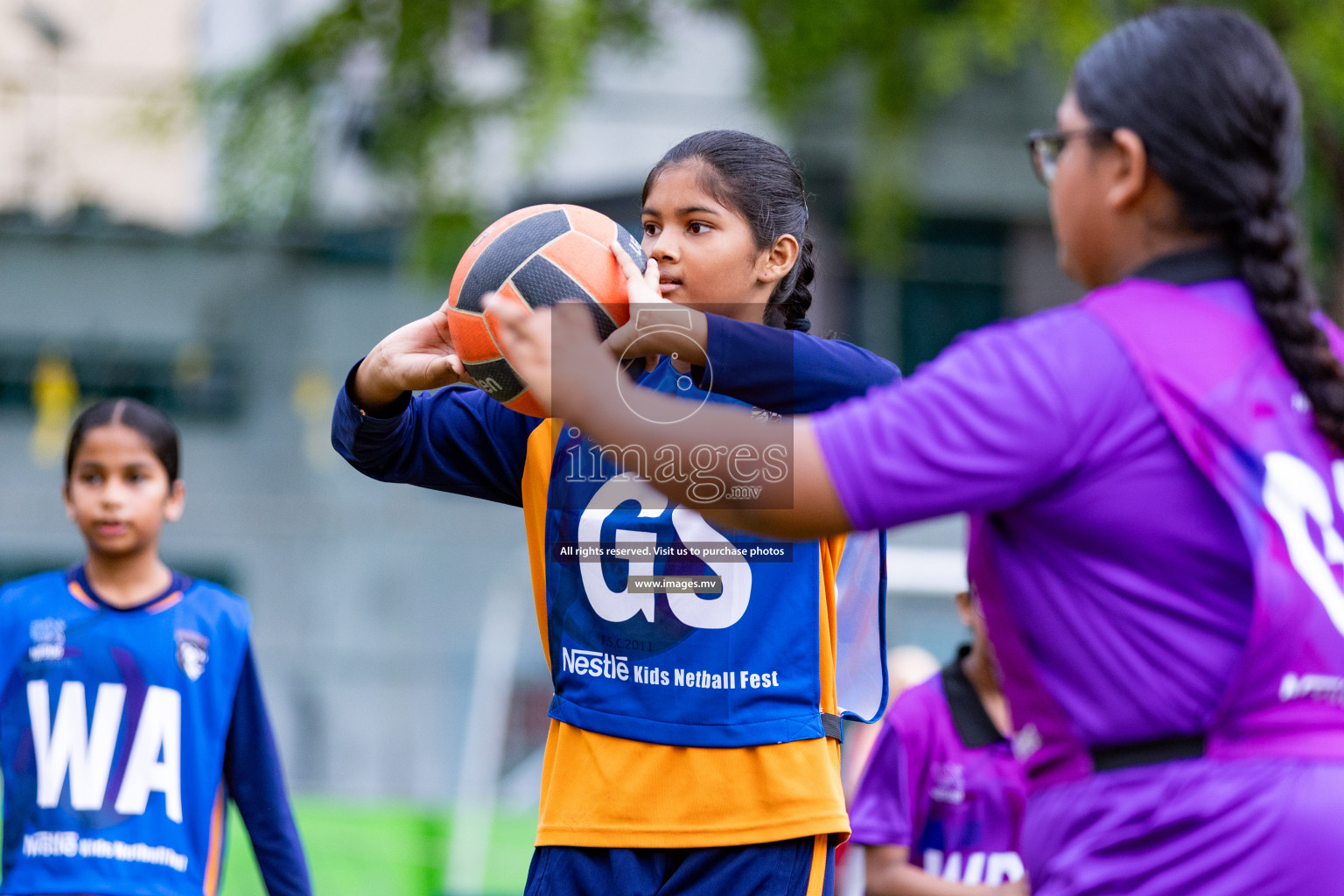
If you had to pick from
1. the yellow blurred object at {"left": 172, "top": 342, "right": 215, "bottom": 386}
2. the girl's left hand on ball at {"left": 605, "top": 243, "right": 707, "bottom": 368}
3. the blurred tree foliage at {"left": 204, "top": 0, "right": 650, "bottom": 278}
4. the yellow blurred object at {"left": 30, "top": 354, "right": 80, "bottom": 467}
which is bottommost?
the girl's left hand on ball at {"left": 605, "top": 243, "right": 707, "bottom": 368}

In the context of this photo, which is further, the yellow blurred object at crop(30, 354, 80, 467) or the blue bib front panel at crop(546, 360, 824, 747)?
the yellow blurred object at crop(30, 354, 80, 467)

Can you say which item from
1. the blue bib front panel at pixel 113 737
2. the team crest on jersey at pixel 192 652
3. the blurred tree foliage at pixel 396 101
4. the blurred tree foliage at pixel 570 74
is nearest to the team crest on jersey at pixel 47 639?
the blue bib front panel at pixel 113 737

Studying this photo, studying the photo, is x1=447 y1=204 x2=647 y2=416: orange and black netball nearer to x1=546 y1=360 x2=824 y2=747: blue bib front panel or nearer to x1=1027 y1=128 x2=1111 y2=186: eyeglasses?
x1=546 y1=360 x2=824 y2=747: blue bib front panel

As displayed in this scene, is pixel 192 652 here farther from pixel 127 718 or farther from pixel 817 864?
pixel 817 864

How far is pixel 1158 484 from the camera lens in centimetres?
165

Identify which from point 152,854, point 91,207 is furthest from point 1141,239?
point 91,207

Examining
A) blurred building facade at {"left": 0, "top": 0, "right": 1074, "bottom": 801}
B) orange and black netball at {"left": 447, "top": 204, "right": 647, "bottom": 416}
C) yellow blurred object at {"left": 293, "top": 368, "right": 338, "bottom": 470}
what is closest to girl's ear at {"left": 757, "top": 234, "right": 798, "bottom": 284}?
orange and black netball at {"left": 447, "top": 204, "right": 647, "bottom": 416}

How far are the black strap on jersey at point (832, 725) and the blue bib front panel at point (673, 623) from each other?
0.09 ft

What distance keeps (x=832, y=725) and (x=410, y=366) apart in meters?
1.07

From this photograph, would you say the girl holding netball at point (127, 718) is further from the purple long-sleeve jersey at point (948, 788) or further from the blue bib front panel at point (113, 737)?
the purple long-sleeve jersey at point (948, 788)

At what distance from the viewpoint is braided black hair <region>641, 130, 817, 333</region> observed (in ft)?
9.13

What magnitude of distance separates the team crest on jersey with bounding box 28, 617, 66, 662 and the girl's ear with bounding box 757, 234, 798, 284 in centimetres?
214

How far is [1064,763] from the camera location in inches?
67.9

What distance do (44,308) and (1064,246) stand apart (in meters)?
11.3
